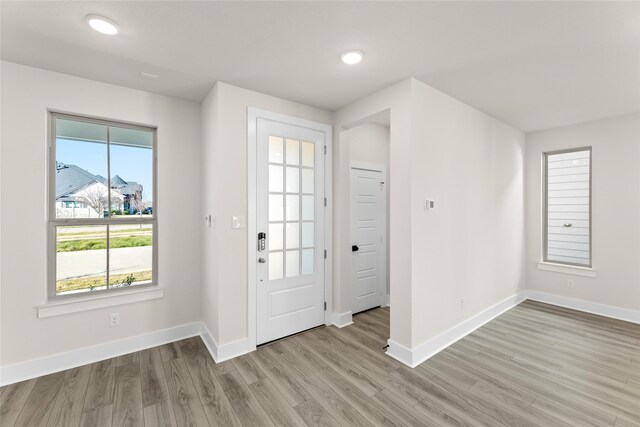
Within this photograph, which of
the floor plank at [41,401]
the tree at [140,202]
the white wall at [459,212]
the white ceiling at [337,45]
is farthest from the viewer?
the tree at [140,202]

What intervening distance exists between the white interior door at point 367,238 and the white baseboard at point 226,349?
160 centimetres

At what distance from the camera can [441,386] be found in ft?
7.44

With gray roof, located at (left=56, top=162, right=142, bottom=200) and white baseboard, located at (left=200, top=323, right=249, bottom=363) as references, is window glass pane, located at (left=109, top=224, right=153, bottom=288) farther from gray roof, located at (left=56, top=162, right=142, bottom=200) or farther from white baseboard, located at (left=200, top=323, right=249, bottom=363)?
white baseboard, located at (left=200, top=323, right=249, bottom=363)

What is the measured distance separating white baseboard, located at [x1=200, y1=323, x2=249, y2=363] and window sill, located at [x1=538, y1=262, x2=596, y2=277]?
452 cm

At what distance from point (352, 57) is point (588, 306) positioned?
4645 mm

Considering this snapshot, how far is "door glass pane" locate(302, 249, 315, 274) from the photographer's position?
130 inches

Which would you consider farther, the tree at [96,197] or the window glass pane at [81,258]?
the tree at [96,197]

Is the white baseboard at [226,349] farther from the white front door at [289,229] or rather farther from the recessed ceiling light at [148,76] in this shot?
the recessed ceiling light at [148,76]

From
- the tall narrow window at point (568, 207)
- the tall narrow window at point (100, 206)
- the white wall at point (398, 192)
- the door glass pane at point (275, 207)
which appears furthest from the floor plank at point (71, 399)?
the tall narrow window at point (568, 207)

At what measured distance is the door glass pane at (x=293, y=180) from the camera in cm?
316

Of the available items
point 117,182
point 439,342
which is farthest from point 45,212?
point 439,342

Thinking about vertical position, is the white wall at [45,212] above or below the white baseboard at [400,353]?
above

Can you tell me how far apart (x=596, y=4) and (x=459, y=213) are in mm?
1941

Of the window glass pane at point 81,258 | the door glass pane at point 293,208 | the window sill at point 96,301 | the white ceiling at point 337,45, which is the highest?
the white ceiling at point 337,45
